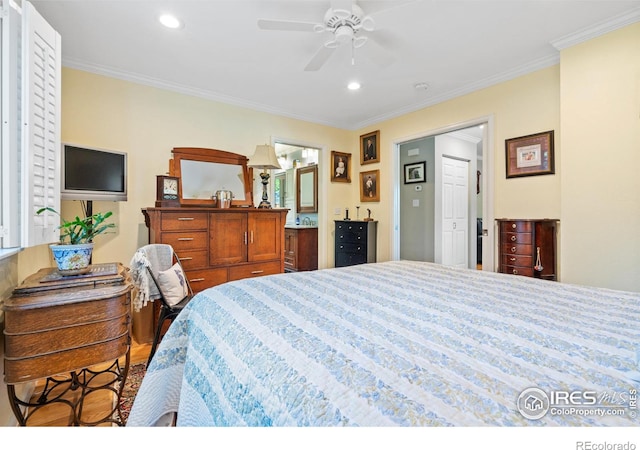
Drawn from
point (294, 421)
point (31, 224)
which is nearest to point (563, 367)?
point (294, 421)

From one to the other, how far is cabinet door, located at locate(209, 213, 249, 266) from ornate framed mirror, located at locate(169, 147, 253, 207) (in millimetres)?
490

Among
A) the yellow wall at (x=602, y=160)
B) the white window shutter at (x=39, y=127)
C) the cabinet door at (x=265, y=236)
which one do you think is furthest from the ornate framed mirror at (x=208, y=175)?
the yellow wall at (x=602, y=160)

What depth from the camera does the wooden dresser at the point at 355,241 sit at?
13.8 ft

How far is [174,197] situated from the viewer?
287cm

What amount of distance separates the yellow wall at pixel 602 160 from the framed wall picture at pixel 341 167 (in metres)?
→ 2.78

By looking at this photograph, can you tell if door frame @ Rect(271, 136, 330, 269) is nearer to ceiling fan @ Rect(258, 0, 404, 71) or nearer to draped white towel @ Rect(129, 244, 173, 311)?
ceiling fan @ Rect(258, 0, 404, 71)

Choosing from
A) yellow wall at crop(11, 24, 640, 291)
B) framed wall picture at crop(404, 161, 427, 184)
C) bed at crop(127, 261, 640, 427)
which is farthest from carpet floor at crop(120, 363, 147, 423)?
framed wall picture at crop(404, 161, 427, 184)

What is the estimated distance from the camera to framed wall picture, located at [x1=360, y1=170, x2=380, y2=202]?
438 cm

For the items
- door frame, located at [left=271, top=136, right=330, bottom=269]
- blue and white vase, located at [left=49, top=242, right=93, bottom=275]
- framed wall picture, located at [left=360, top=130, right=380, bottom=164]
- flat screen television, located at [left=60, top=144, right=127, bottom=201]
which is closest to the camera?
blue and white vase, located at [left=49, top=242, right=93, bottom=275]

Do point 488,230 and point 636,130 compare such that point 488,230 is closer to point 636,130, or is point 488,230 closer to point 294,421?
point 636,130

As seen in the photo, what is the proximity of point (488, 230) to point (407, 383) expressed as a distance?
302cm

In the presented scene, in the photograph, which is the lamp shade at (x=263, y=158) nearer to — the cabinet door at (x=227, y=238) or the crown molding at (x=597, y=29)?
the cabinet door at (x=227, y=238)

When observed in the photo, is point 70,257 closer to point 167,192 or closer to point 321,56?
point 167,192

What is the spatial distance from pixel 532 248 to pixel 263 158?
2877mm
